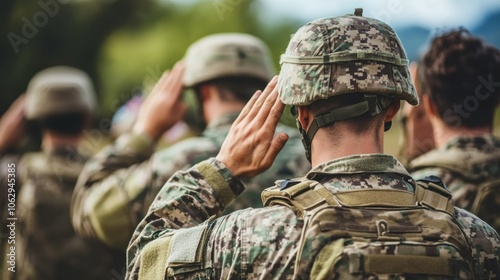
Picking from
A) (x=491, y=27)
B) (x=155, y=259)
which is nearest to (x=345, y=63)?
(x=155, y=259)

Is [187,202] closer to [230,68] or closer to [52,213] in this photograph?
[230,68]

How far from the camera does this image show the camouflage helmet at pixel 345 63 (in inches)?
119

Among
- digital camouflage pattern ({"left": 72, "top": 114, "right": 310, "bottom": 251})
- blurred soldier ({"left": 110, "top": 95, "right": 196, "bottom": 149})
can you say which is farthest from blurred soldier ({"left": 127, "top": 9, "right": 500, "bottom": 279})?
blurred soldier ({"left": 110, "top": 95, "right": 196, "bottom": 149})

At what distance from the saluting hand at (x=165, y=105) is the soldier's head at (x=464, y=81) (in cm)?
133

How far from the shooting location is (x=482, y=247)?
3000mm

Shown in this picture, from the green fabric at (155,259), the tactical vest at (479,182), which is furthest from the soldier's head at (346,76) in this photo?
the tactical vest at (479,182)

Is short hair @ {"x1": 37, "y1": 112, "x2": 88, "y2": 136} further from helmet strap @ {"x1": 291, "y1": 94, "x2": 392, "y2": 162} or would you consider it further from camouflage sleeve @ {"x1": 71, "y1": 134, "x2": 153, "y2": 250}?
helmet strap @ {"x1": 291, "y1": 94, "x2": 392, "y2": 162}

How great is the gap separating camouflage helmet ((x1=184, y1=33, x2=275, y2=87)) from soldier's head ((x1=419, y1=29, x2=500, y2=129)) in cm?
88

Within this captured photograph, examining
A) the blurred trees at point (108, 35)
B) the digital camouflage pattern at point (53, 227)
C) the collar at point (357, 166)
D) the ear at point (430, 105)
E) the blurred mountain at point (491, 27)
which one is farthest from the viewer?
the blurred trees at point (108, 35)

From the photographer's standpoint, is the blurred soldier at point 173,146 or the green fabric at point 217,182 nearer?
the green fabric at point 217,182

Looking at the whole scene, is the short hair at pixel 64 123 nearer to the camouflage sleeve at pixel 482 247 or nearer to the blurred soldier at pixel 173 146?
the blurred soldier at pixel 173 146

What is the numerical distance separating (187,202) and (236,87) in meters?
1.89

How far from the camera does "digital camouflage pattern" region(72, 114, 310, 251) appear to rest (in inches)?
184

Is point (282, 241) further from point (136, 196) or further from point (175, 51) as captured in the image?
point (175, 51)
